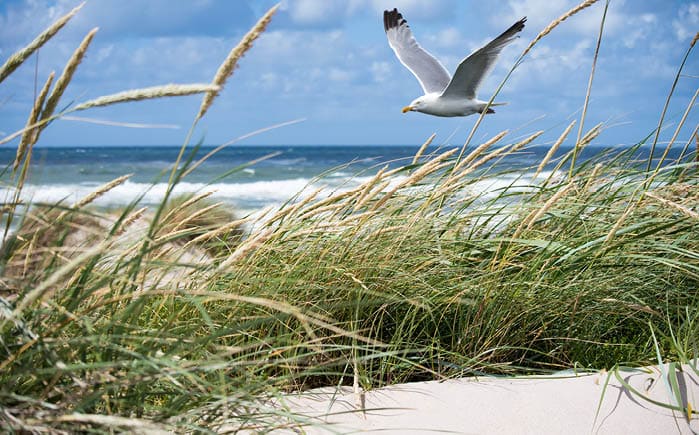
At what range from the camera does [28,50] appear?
3.24 ft

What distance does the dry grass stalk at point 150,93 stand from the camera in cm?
91

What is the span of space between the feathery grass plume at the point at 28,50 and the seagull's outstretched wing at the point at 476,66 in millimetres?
3068

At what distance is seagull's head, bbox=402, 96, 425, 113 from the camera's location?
5.58 metres

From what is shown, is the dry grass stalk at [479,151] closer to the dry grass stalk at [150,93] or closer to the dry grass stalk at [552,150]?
the dry grass stalk at [552,150]

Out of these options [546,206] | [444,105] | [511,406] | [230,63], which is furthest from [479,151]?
[444,105]

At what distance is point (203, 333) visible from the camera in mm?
1586

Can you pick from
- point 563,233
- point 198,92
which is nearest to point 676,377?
point 563,233

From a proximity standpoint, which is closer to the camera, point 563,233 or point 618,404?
point 618,404

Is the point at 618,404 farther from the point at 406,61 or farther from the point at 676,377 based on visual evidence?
the point at 406,61

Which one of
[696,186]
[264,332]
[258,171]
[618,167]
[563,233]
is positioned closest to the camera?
[264,332]

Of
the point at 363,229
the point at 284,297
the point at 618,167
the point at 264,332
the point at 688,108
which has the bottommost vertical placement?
the point at 264,332

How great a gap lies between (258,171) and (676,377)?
19872 millimetres

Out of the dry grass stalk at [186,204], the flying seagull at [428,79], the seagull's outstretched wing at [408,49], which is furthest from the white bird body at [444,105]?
the dry grass stalk at [186,204]

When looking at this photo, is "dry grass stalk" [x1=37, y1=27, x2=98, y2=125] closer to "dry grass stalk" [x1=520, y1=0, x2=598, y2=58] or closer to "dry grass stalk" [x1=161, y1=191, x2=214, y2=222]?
"dry grass stalk" [x1=161, y1=191, x2=214, y2=222]
